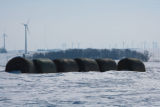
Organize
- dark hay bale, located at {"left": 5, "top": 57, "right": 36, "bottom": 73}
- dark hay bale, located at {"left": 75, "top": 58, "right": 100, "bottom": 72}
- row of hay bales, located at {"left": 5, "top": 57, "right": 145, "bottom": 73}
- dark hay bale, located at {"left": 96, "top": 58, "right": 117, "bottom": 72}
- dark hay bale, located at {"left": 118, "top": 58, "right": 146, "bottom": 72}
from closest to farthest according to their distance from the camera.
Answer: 1. dark hay bale, located at {"left": 5, "top": 57, "right": 36, "bottom": 73}
2. row of hay bales, located at {"left": 5, "top": 57, "right": 145, "bottom": 73}
3. dark hay bale, located at {"left": 75, "top": 58, "right": 100, "bottom": 72}
4. dark hay bale, located at {"left": 96, "top": 58, "right": 117, "bottom": 72}
5. dark hay bale, located at {"left": 118, "top": 58, "right": 146, "bottom": 72}

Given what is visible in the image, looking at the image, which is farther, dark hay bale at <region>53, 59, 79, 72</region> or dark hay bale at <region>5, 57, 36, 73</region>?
dark hay bale at <region>53, 59, 79, 72</region>

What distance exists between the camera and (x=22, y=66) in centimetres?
2230

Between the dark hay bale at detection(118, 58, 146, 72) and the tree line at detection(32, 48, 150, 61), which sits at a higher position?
the dark hay bale at detection(118, 58, 146, 72)

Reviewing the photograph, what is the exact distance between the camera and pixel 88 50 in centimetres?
9725

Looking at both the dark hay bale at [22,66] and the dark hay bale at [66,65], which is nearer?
the dark hay bale at [22,66]

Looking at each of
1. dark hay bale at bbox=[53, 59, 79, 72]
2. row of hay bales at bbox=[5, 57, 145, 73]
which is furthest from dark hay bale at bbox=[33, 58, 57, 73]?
dark hay bale at bbox=[53, 59, 79, 72]

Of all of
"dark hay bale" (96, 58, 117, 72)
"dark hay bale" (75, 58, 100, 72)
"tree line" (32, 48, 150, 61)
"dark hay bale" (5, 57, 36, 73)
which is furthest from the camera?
"tree line" (32, 48, 150, 61)

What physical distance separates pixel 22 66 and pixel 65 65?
343cm

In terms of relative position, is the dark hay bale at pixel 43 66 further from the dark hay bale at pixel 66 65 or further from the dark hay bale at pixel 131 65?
the dark hay bale at pixel 131 65

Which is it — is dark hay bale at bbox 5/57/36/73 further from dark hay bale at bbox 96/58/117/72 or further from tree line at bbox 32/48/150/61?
tree line at bbox 32/48/150/61

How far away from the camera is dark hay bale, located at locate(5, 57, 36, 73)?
22.1 metres

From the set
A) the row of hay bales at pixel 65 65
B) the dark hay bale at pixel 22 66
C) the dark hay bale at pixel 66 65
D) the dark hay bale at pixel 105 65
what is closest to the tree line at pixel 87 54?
the row of hay bales at pixel 65 65

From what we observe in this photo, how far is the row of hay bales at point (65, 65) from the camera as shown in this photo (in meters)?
22.5

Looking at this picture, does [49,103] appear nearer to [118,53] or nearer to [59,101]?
[59,101]
